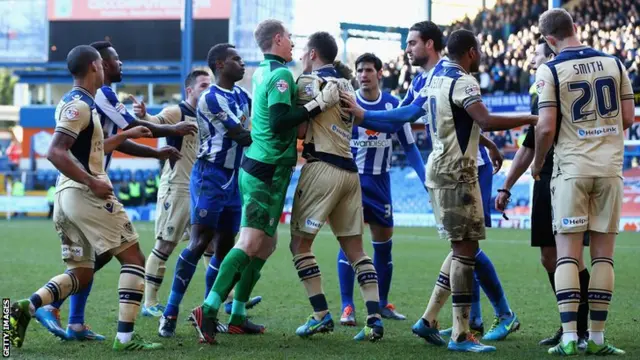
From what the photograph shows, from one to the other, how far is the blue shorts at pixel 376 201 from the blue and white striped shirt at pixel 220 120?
143 centimetres

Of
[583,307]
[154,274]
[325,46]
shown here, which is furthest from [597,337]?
[154,274]

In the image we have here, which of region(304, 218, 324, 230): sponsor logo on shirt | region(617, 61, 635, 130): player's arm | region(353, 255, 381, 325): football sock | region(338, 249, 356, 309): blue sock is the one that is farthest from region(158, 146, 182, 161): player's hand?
region(617, 61, 635, 130): player's arm

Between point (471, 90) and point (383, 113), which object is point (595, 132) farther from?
point (383, 113)

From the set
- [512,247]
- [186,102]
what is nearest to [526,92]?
[512,247]

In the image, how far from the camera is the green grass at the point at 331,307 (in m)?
6.92

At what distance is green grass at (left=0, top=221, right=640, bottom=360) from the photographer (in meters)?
6.92

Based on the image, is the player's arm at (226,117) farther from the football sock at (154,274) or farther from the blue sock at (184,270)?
the football sock at (154,274)

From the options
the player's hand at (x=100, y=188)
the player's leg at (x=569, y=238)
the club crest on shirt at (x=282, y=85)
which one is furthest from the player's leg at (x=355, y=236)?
the player's hand at (x=100, y=188)

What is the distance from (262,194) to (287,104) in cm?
70

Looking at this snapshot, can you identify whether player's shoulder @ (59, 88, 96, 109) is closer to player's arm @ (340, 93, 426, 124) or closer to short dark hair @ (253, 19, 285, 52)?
short dark hair @ (253, 19, 285, 52)

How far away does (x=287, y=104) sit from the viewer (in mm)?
7148

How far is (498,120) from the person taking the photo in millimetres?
6746

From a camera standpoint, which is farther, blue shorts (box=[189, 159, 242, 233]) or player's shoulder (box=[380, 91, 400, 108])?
player's shoulder (box=[380, 91, 400, 108])

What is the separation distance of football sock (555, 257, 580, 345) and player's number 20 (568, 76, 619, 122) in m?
0.99
